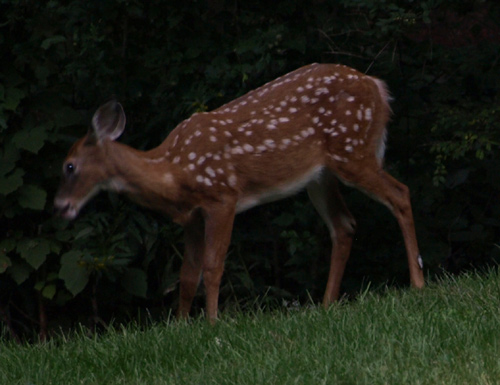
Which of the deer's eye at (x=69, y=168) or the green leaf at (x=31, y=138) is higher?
the deer's eye at (x=69, y=168)

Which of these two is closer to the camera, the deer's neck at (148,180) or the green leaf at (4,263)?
the deer's neck at (148,180)

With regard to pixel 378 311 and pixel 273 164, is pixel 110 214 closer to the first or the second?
pixel 273 164

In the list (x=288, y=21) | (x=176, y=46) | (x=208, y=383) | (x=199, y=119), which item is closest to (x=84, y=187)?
(x=199, y=119)

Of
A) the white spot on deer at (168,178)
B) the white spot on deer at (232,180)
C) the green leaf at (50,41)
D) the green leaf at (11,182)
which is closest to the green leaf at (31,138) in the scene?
the green leaf at (11,182)

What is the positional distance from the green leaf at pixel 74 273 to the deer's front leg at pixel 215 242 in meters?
1.06

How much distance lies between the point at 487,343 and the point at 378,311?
89 centimetres

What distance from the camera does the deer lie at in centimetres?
625

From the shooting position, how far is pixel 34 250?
23.3ft

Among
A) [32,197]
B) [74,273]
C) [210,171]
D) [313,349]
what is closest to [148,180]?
[210,171]

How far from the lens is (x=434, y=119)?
7555 mm

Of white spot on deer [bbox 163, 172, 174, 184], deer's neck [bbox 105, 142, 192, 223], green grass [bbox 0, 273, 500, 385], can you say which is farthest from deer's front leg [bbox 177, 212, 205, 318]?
green grass [bbox 0, 273, 500, 385]

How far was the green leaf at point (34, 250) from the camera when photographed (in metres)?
7.04

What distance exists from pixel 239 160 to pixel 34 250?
1.69 m

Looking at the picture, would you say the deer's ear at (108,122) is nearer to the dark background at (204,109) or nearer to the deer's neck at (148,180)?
the deer's neck at (148,180)
